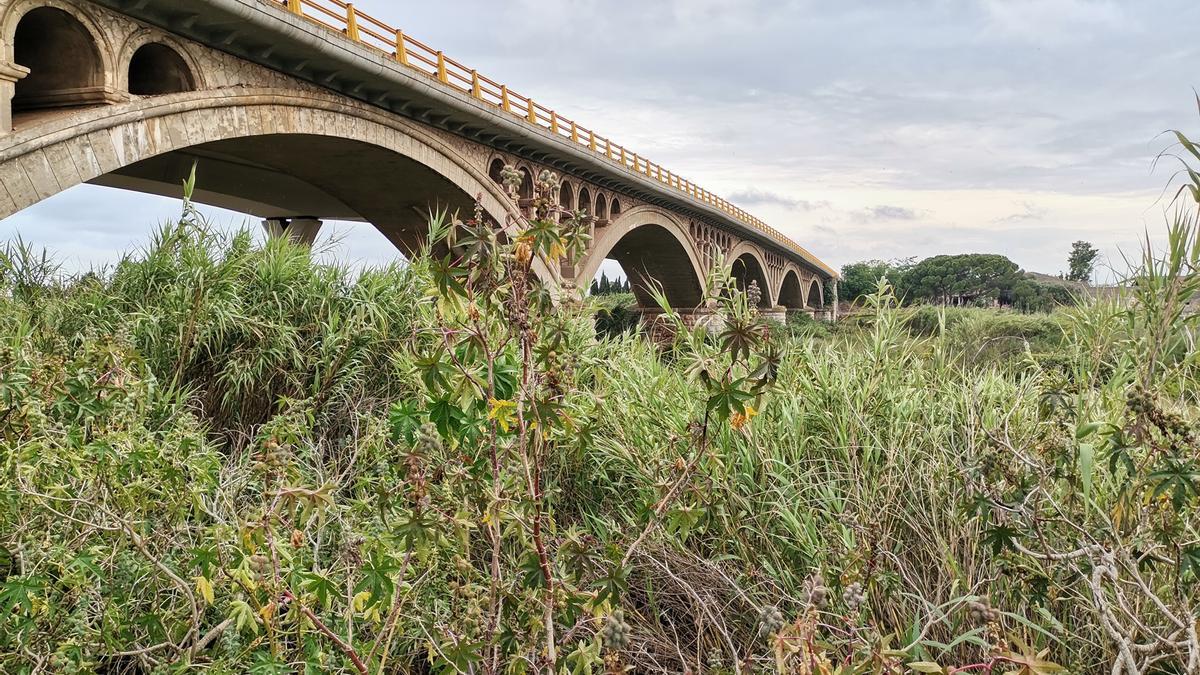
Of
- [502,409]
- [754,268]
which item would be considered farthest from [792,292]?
[502,409]

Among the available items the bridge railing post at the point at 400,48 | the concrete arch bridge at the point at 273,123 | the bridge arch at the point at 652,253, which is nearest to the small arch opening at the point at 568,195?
the concrete arch bridge at the point at 273,123

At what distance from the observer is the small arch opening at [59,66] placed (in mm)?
7648

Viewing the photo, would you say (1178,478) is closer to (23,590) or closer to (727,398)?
(727,398)

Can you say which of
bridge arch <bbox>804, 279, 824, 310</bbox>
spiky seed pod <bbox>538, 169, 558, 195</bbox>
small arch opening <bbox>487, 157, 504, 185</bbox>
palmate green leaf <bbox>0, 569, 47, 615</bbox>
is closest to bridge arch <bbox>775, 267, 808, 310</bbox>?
bridge arch <bbox>804, 279, 824, 310</bbox>

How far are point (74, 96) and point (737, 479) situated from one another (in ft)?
27.2

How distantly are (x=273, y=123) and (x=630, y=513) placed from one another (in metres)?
9.05

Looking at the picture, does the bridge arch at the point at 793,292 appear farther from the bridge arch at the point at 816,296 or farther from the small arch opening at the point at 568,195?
the small arch opening at the point at 568,195

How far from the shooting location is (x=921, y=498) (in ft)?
9.48

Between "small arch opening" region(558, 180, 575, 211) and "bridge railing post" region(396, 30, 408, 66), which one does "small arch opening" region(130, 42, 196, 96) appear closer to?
"bridge railing post" region(396, 30, 408, 66)

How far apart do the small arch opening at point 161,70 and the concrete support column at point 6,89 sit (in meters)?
2.10

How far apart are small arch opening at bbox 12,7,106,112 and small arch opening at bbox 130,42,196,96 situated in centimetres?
97

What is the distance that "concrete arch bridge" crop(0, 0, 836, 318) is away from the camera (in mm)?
7488

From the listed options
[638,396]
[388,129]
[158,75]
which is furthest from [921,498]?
[388,129]

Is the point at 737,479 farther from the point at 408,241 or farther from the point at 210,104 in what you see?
the point at 408,241
